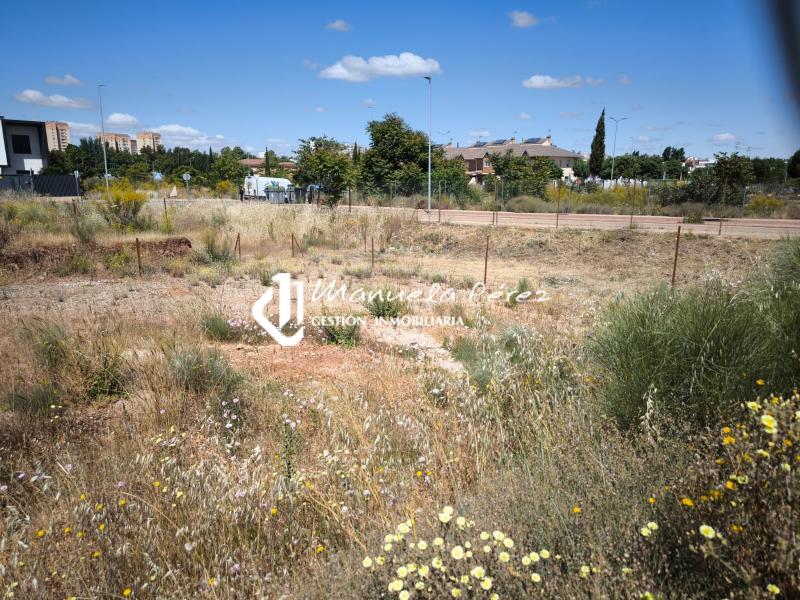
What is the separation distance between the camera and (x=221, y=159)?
72.9 m

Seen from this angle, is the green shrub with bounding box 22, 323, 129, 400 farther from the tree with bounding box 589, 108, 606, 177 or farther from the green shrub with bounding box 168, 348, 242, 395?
the tree with bounding box 589, 108, 606, 177

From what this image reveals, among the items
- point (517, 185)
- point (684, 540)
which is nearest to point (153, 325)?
point (684, 540)

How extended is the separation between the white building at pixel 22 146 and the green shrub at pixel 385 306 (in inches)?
2161

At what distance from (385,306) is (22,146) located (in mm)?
59664

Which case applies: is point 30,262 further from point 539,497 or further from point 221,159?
point 221,159

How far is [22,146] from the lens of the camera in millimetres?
53594

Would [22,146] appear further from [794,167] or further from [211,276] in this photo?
[794,167]

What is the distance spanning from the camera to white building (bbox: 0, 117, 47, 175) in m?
51.4

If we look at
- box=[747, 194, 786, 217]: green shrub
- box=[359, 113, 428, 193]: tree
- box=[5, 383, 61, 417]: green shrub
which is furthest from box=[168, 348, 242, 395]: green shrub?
box=[359, 113, 428, 193]: tree

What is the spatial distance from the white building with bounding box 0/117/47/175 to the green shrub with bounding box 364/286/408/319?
54.9m

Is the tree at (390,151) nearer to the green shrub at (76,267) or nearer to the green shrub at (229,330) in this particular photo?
the green shrub at (76,267)

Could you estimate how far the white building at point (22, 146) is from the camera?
51375mm

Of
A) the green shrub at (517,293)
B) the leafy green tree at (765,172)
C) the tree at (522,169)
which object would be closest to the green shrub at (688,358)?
the green shrub at (517,293)

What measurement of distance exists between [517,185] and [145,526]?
3468 centimetres
